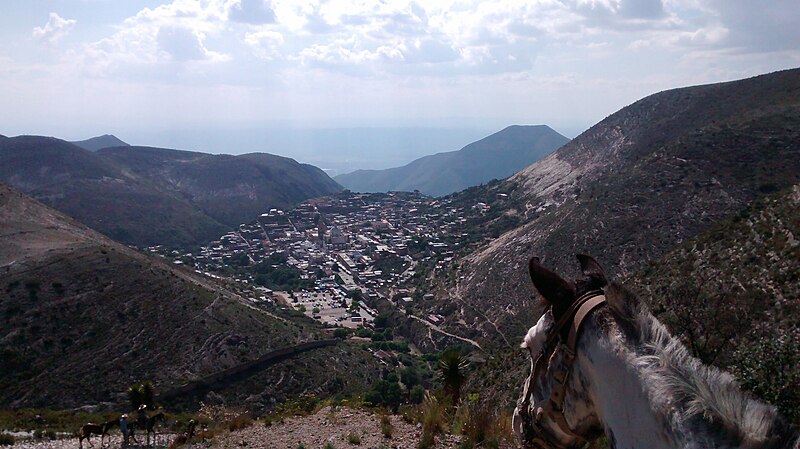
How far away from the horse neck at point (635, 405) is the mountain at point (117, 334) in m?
20.6

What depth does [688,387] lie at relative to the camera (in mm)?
1459

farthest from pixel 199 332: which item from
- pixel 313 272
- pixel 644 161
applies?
A: pixel 313 272

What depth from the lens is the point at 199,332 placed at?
82.3ft

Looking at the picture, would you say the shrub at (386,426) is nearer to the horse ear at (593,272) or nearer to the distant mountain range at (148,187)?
the horse ear at (593,272)

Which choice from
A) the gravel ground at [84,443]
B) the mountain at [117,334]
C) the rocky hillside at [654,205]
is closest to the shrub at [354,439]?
the gravel ground at [84,443]

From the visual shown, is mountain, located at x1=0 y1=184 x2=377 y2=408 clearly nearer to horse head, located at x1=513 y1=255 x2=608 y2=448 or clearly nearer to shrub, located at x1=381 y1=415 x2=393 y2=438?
shrub, located at x1=381 y1=415 x2=393 y2=438

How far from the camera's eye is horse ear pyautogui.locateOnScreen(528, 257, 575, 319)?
185 cm

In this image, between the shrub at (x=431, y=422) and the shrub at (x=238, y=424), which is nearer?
the shrub at (x=431, y=422)

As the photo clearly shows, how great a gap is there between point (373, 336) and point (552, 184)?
101ft

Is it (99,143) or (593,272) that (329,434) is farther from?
(99,143)

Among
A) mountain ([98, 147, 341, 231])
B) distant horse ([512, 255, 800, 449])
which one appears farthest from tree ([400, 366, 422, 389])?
mountain ([98, 147, 341, 231])

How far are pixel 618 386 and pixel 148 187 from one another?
9833cm

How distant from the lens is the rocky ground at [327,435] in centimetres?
779

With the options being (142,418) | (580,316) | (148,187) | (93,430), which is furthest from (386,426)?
(148,187)
